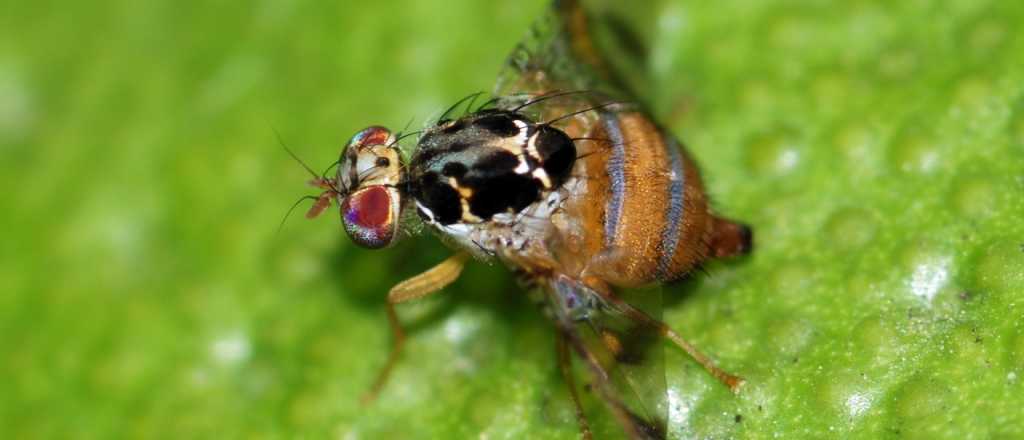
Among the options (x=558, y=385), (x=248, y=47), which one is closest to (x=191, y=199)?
(x=248, y=47)

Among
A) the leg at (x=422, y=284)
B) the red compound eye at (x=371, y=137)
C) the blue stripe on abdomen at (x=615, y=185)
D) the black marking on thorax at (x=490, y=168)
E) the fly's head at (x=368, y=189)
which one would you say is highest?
the red compound eye at (x=371, y=137)

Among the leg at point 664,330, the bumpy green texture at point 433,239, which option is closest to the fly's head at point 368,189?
the bumpy green texture at point 433,239

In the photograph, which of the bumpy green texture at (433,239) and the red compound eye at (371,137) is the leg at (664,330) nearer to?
the bumpy green texture at (433,239)

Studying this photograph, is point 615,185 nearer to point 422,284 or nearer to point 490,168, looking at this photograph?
point 490,168

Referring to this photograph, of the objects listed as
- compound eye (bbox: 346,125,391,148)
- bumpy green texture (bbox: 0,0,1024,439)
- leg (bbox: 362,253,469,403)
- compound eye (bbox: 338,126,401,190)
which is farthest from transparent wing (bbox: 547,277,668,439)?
compound eye (bbox: 346,125,391,148)

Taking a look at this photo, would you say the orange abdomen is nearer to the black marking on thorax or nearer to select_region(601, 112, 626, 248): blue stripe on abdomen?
select_region(601, 112, 626, 248): blue stripe on abdomen

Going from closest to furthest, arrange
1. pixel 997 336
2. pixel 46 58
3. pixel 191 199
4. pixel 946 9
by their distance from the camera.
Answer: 1. pixel 997 336
2. pixel 946 9
3. pixel 191 199
4. pixel 46 58

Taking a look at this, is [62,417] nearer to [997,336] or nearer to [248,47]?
[248,47]
